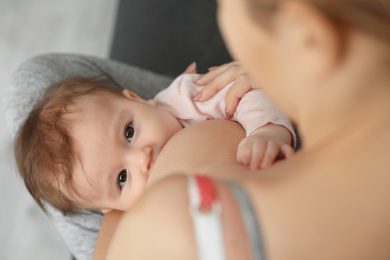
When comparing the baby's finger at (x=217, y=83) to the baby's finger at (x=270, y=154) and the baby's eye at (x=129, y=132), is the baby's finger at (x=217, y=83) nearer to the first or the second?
the baby's eye at (x=129, y=132)

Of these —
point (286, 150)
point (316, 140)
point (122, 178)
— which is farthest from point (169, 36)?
point (316, 140)

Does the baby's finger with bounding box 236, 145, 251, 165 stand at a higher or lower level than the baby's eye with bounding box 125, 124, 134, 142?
higher

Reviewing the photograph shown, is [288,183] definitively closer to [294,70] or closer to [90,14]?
[294,70]

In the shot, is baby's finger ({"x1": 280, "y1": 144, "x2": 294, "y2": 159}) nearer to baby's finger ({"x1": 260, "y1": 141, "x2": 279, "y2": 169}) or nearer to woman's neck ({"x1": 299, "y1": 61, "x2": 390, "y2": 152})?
baby's finger ({"x1": 260, "y1": 141, "x2": 279, "y2": 169})

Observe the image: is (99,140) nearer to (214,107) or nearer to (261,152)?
(214,107)

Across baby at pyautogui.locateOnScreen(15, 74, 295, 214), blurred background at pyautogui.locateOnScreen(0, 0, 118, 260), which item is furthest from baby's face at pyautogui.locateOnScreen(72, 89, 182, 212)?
blurred background at pyautogui.locateOnScreen(0, 0, 118, 260)

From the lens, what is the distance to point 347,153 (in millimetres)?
451

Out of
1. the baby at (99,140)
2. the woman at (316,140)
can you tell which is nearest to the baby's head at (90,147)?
the baby at (99,140)

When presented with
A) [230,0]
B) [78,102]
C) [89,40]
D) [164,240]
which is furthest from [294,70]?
[89,40]

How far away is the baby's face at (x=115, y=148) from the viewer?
41.3 inches

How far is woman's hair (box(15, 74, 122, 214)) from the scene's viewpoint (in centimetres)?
106

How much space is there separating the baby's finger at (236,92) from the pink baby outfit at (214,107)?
1 cm

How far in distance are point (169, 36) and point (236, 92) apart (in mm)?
626

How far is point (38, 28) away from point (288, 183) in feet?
7.63
